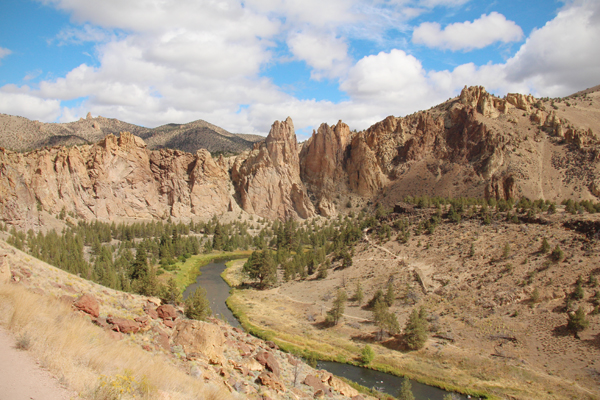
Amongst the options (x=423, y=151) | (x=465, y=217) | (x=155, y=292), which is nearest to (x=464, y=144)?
(x=423, y=151)

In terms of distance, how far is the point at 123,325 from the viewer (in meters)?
15.4

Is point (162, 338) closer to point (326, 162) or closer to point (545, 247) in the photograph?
point (545, 247)

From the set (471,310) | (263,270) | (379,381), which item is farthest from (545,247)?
(263,270)

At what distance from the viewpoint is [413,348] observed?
38.8m

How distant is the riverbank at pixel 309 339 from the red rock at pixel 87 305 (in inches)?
908

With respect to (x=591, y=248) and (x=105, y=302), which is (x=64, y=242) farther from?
(x=591, y=248)

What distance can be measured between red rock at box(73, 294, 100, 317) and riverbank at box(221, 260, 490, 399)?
2306 centimetres

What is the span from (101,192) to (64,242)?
4012 centimetres

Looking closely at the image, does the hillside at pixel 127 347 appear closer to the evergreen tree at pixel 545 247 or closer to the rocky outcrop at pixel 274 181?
the evergreen tree at pixel 545 247

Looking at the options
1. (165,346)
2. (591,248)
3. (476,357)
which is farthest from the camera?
(591,248)

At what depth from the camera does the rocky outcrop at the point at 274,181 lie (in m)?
139

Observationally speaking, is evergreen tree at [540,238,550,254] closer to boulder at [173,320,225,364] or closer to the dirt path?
boulder at [173,320,225,364]

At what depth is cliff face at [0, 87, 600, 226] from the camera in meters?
102

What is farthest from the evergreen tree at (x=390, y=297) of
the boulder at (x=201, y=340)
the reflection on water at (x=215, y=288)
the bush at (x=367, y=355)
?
the boulder at (x=201, y=340)
